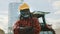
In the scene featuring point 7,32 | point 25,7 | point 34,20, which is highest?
point 25,7

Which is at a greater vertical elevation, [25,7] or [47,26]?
[25,7]

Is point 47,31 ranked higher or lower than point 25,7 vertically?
lower

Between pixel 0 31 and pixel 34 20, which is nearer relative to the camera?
pixel 34 20

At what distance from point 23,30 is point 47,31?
2.60 feet

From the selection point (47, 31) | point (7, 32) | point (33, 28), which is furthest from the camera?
point (7, 32)

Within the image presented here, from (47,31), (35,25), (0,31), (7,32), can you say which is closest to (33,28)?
(35,25)

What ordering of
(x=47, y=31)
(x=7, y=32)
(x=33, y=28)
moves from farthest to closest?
(x=7, y=32) < (x=47, y=31) < (x=33, y=28)

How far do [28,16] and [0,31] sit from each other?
1.09 m

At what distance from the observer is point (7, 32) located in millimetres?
4117

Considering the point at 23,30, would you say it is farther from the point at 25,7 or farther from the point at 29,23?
the point at 25,7

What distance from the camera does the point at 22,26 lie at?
287cm

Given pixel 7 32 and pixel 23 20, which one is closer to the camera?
pixel 23 20

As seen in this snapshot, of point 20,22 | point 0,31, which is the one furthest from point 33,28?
point 0,31

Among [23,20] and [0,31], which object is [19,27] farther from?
[0,31]
